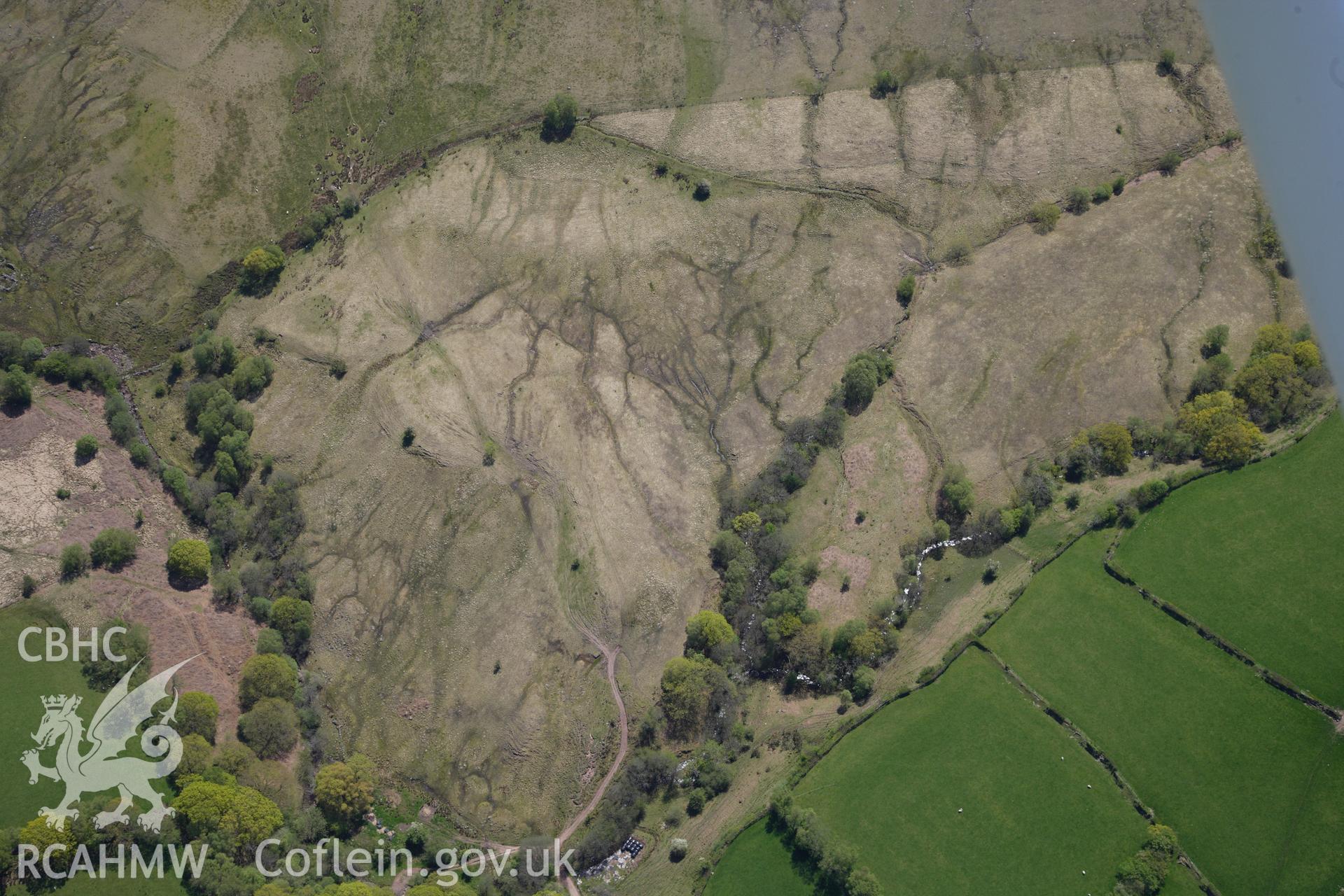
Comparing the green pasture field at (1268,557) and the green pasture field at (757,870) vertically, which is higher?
the green pasture field at (1268,557)

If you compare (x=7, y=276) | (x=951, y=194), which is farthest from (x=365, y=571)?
(x=951, y=194)

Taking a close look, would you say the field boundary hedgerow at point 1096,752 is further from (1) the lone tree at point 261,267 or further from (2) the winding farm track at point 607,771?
(1) the lone tree at point 261,267

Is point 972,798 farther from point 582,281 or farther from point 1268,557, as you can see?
point 582,281

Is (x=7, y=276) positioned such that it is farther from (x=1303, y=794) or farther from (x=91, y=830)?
(x=1303, y=794)

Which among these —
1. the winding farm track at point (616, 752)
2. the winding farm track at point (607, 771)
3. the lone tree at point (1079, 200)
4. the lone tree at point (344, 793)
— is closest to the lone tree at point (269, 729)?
the lone tree at point (344, 793)

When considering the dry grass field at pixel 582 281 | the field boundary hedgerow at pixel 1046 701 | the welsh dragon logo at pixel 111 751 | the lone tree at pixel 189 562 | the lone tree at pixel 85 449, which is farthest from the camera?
the lone tree at pixel 85 449
